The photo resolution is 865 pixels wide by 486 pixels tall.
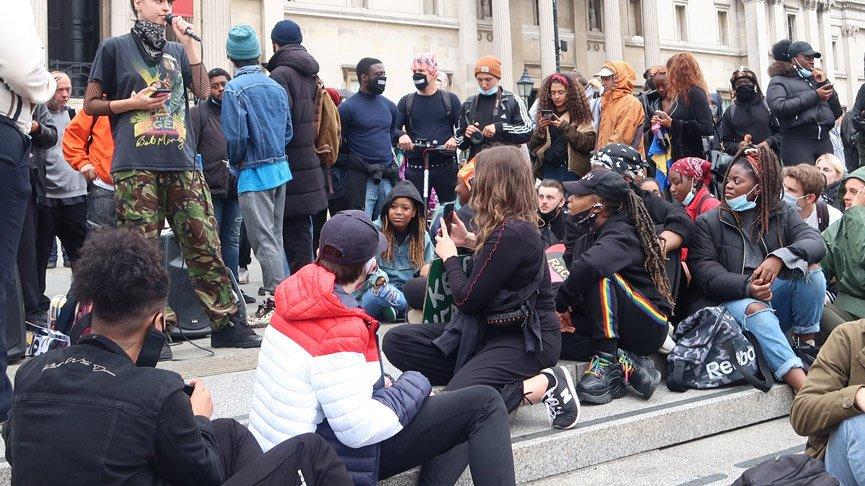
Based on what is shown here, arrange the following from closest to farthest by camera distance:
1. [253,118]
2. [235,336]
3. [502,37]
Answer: [235,336]
[253,118]
[502,37]

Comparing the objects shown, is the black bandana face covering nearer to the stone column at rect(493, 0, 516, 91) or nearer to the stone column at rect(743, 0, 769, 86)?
the stone column at rect(493, 0, 516, 91)

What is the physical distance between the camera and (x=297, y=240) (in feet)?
24.6

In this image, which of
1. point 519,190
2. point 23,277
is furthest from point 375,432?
point 23,277

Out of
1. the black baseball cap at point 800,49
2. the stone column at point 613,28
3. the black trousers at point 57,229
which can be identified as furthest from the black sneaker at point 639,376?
the stone column at point 613,28

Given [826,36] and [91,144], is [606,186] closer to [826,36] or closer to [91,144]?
[91,144]

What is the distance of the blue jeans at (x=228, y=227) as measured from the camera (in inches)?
341

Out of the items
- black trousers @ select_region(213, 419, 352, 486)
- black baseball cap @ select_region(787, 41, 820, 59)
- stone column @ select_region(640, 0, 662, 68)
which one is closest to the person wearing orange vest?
black trousers @ select_region(213, 419, 352, 486)

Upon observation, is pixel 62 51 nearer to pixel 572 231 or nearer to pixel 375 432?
pixel 572 231

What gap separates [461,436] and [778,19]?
183ft

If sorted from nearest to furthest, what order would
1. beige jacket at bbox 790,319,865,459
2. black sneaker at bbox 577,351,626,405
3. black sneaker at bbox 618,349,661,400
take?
beige jacket at bbox 790,319,865,459 → black sneaker at bbox 577,351,626,405 → black sneaker at bbox 618,349,661,400

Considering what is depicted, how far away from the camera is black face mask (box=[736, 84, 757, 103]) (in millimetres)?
9924

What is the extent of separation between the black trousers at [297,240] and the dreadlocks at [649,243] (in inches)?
108

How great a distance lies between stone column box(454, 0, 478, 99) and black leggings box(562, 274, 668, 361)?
114ft

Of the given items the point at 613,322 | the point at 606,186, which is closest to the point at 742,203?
the point at 606,186
